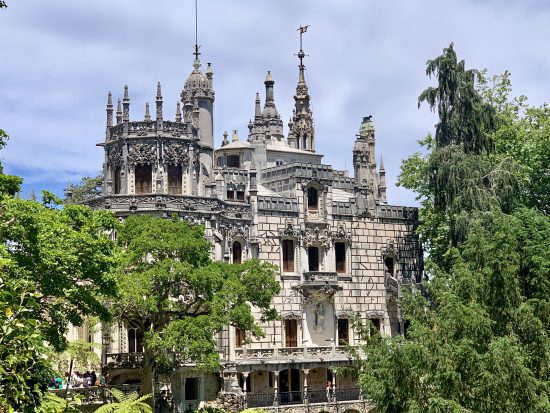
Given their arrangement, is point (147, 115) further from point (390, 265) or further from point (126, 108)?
point (390, 265)

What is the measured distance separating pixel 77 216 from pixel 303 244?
2556 cm

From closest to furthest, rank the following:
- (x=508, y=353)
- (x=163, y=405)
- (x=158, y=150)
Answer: (x=508, y=353), (x=163, y=405), (x=158, y=150)

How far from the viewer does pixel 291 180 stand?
63.8m

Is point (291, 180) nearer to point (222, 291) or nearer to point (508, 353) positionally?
point (222, 291)

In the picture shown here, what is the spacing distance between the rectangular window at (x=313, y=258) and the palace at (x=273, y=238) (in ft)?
0.20

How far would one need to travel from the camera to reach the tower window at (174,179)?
5719 centimetres

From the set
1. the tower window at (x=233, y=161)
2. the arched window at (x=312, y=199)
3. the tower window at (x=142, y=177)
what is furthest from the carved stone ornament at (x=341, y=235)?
the tower window at (x=142, y=177)

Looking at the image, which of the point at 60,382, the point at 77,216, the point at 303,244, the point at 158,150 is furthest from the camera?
the point at 303,244

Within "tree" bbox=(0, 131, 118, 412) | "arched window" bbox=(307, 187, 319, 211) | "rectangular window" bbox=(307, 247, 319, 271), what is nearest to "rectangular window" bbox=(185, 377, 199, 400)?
"rectangular window" bbox=(307, 247, 319, 271)

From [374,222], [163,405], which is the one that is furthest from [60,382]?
[374,222]

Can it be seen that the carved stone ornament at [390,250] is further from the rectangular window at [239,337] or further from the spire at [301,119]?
the spire at [301,119]

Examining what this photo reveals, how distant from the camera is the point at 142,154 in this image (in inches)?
2238

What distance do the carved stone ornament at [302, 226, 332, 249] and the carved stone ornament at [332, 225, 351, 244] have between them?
0.51 m

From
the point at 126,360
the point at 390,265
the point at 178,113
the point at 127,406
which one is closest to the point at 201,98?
the point at 178,113
